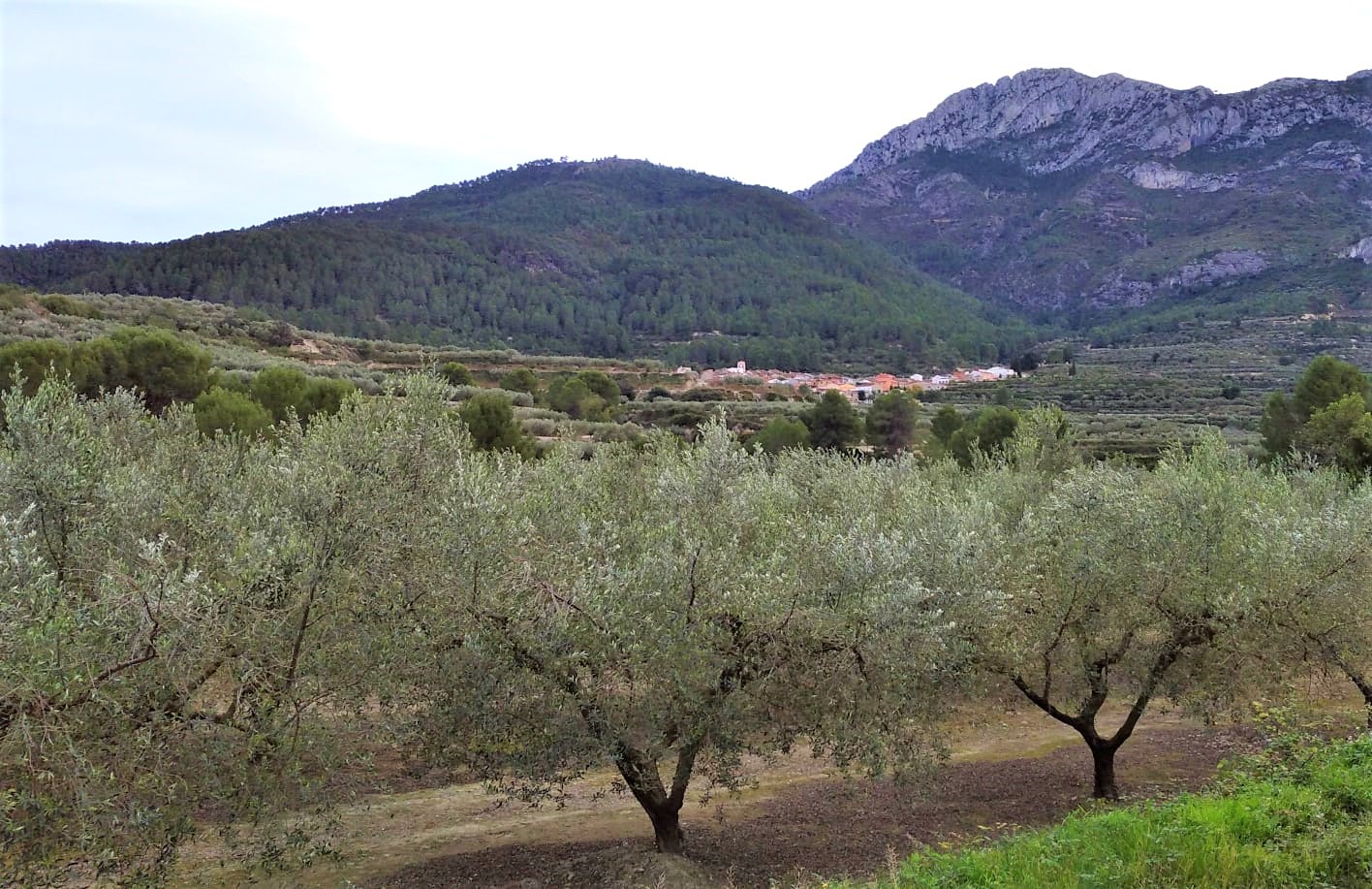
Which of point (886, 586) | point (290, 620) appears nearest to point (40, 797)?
point (290, 620)

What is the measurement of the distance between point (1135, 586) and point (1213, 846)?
21.2ft

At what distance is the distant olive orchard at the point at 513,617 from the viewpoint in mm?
7773

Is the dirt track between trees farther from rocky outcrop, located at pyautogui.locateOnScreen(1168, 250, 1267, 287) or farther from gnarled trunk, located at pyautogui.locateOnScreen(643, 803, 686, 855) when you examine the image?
rocky outcrop, located at pyautogui.locateOnScreen(1168, 250, 1267, 287)

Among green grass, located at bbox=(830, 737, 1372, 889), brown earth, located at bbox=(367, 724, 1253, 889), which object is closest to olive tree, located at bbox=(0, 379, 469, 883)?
brown earth, located at bbox=(367, 724, 1253, 889)

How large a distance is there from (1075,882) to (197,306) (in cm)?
8903

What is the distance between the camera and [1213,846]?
7.49 metres

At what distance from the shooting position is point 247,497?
36.2 feet

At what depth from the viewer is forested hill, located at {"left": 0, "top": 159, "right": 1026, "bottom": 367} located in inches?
4311

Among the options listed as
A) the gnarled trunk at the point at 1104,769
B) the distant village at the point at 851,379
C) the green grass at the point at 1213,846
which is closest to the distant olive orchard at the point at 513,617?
the gnarled trunk at the point at 1104,769

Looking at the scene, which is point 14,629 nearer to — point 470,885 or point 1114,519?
point 470,885

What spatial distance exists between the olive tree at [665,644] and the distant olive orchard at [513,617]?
0.04m

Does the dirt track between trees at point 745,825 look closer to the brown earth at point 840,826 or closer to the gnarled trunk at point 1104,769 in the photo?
the brown earth at point 840,826

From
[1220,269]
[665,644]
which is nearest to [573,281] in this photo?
[1220,269]

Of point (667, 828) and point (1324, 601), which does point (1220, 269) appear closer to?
point (1324, 601)
